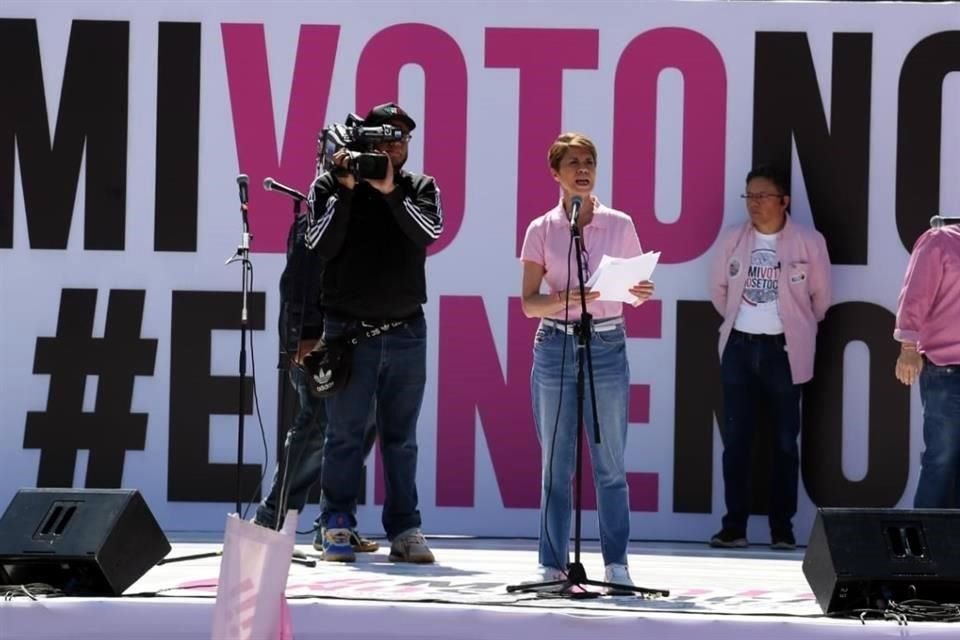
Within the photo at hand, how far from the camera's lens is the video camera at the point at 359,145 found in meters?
6.85

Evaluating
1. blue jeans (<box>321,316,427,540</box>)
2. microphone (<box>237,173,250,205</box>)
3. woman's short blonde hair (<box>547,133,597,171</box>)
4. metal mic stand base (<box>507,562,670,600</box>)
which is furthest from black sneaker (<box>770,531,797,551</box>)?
microphone (<box>237,173,250,205</box>)

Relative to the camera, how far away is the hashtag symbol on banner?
29.9 ft

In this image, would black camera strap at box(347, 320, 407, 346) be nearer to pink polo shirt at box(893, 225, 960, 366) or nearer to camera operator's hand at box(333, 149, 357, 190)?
camera operator's hand at box(333, 149, 357, 190)

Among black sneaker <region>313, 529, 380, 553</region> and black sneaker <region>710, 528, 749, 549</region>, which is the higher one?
black sneaker <region>313, 529, 380, 553</region>

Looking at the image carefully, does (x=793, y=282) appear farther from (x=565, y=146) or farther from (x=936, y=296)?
(x=565, y=146)

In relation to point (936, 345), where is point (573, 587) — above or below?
below

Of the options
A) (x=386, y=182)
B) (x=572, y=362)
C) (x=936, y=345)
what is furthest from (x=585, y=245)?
(x=936, y=345)

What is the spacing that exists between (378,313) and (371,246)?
26 cm

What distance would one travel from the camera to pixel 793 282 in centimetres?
871

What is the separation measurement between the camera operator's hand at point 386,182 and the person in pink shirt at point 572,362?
580mm

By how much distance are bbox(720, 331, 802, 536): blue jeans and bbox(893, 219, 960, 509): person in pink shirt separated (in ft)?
3.83

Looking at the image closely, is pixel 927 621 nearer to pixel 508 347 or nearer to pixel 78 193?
pixel 508 347

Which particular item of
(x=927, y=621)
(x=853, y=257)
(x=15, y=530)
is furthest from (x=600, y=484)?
(x=853, y=257)

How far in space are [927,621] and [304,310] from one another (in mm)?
2895
